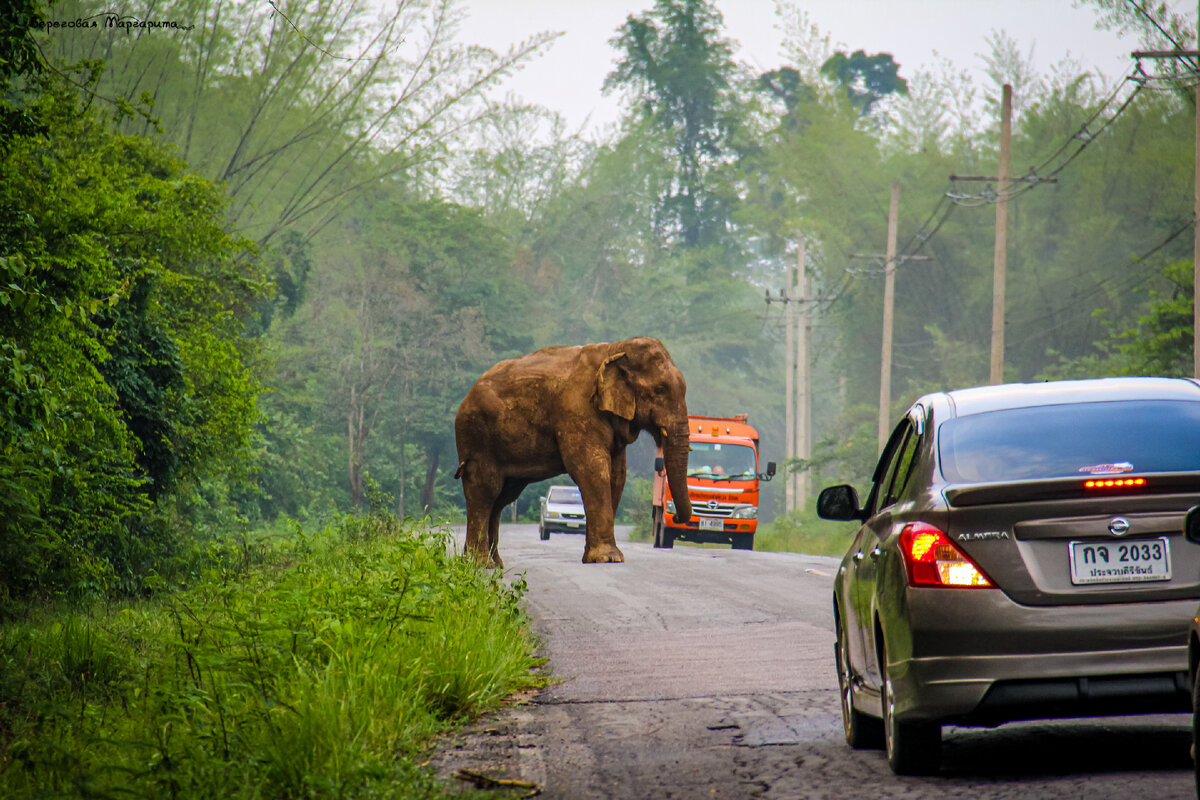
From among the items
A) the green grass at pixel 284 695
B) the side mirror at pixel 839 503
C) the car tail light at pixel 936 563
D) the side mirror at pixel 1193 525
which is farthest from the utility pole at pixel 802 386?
the side mirror at pixel 1193 525

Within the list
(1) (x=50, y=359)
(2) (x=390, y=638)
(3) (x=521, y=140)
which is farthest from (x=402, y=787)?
(3) (x=521, y=140)

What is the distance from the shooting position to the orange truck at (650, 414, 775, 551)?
3391cm

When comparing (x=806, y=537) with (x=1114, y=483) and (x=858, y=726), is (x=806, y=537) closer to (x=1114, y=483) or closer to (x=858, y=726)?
(x=858, y=726)

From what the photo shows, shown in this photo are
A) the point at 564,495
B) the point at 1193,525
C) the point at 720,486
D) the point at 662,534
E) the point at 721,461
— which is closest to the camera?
the point at 1193,525

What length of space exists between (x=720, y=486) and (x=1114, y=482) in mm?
28450

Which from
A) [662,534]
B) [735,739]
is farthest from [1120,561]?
[662,534]

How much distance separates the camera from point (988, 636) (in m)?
5.56

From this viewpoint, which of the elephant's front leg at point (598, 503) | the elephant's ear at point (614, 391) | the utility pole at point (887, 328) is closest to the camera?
the elephant's ear at point (614, 391)

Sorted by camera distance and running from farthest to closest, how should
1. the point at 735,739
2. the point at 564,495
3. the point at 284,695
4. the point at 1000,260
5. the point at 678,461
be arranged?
the point at 564,495 → the point at 1000,260 → the point at 678,461 → the point at 735,739 → the point at 284,695

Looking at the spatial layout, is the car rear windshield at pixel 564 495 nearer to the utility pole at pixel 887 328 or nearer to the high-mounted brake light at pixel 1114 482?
the utility pole at pixel 887 328

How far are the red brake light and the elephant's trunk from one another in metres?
14.7

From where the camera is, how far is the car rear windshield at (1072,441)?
5.93m

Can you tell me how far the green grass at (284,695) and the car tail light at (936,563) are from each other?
6.61 ft

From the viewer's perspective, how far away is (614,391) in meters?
19.6
